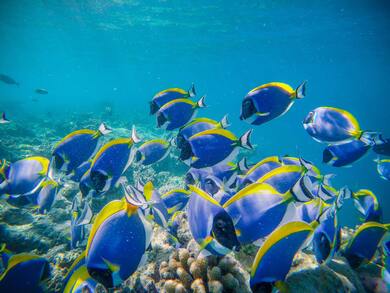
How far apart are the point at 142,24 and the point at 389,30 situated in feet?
96.2

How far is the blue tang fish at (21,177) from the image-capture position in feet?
8.43

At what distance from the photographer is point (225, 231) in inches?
56.3

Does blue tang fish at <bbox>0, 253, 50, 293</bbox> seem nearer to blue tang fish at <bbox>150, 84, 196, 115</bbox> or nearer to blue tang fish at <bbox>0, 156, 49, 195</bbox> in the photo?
blue tang fish at <bbox>0, 156, 49, 195</bbox>

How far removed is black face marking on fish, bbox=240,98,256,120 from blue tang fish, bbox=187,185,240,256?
132 cm

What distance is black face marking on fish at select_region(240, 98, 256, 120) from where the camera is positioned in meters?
2.54

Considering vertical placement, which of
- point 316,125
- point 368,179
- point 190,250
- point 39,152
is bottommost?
point 368,179

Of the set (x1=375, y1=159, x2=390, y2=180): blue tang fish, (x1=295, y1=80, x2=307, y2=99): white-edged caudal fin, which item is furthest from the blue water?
(x1=295, y1=80, x2=307, y2=99): white-edged caudal fin

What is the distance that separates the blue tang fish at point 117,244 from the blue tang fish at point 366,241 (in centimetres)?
216

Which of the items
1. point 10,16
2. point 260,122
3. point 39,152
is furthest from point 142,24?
point 260,122

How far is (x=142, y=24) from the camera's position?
30344 mm

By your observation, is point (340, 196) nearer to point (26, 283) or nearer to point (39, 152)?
point (26, 283)

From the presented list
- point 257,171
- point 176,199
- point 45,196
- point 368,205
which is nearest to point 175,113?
point 176,199

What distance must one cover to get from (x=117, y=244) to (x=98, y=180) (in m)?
0.84

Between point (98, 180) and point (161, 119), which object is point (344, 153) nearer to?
point (161, 119)
